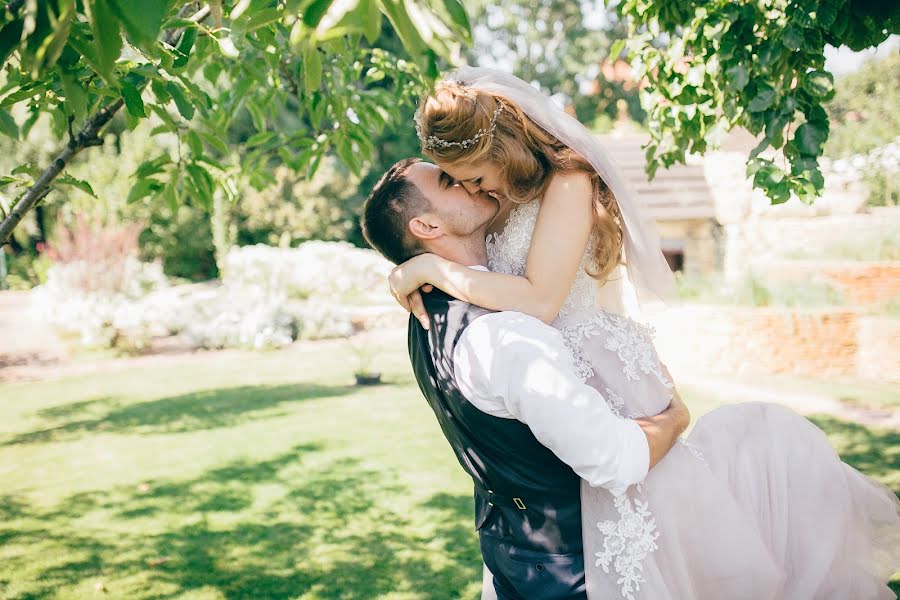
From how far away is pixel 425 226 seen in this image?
2281 millimetres

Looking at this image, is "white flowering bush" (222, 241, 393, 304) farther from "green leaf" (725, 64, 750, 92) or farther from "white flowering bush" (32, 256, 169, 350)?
"green leaf" (725, 64, 750, 92)

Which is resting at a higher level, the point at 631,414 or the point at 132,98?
the point at 132,98

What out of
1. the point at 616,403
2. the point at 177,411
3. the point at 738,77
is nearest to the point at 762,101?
the point at 738,77

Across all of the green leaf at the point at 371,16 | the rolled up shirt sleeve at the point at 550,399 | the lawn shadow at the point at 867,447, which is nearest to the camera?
the green leaf at the point at 371,16

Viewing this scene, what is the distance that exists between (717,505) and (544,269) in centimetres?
83

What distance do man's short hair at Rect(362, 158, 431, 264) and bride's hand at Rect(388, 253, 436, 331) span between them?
0.09 m

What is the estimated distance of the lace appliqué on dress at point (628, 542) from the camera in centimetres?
202

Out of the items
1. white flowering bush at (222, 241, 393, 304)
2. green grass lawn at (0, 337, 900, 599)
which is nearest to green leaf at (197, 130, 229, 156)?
green grass lawn at (0, 337, 900, 599)

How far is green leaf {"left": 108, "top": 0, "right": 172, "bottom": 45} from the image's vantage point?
1.10m

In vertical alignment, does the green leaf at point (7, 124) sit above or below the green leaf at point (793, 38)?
below

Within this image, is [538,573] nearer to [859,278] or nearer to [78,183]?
[78,183]

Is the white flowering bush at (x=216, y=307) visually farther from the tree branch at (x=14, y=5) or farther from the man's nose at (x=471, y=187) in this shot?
the tree branch at (x=14, y=5)

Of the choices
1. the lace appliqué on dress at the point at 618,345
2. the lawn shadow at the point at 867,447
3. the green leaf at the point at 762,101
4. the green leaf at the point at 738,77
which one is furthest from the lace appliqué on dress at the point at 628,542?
the lawn shadow at the point at 867,447

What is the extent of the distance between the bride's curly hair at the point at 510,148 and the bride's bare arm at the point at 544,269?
87 millimetres
